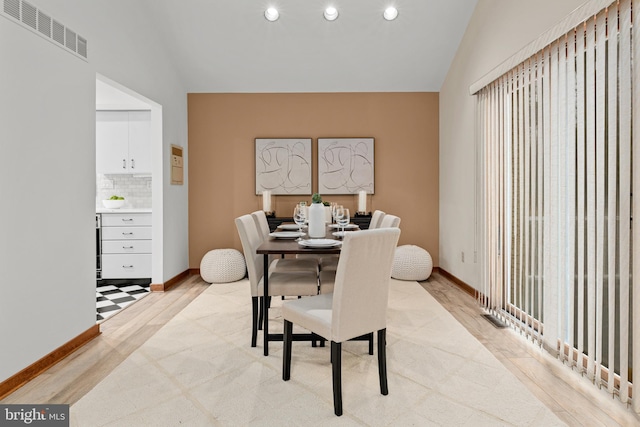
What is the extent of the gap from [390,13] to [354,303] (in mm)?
3497

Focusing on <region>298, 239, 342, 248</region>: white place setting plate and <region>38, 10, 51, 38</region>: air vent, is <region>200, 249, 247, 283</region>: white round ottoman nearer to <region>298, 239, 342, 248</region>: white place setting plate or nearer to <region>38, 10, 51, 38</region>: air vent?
<region>298, 239, 342, 248</region>: white place setting plate

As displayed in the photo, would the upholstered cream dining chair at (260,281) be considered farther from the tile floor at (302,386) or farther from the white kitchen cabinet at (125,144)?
the white kitchen cabinet at (125,144)

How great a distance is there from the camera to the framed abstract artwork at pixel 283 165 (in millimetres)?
5367

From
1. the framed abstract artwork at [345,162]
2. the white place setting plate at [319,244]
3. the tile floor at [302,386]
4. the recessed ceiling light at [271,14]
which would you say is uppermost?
the recessed ceiling light at [271,14]

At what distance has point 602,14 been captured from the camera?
2.18 meters

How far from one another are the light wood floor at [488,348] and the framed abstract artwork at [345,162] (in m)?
2.12

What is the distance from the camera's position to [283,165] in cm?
537

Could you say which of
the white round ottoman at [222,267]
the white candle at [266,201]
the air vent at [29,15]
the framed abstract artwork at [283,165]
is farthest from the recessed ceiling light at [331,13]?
the white round ottoman at [222,267]

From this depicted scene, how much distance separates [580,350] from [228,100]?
15.7 feet

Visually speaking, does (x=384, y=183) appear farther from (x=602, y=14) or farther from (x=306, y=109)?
(x=602, y=14)

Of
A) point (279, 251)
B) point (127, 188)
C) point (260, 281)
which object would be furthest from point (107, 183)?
point (279, 251)

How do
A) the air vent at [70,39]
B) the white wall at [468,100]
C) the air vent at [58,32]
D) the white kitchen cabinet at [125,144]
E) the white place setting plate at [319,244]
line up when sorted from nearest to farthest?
the white place setting plate at [319,244] → the air vent at [58,32] → the air vent at [70,39] → the white wall at [468,100] → the white kitchen cabinet at [125,144]

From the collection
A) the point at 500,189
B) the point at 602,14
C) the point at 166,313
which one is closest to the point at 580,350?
the point at 500,189

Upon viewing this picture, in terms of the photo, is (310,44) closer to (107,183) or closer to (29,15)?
(29,15)
